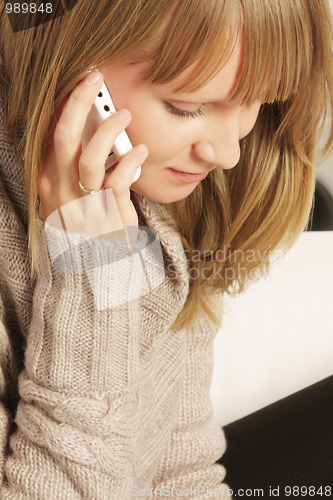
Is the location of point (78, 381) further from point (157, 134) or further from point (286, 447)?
point (286, 447)

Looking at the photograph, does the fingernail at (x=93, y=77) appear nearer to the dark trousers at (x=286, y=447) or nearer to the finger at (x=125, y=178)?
the finger at (x=125, y=178)

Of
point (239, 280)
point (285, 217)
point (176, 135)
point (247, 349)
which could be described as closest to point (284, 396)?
point (247, 349)

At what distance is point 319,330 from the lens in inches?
42.2

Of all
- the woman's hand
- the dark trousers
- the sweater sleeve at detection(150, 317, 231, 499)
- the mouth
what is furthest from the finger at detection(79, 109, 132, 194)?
the dark trousers

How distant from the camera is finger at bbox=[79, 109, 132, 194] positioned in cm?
59

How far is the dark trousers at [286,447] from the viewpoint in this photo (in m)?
0.93

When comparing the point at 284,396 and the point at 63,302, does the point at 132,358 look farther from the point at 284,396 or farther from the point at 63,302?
the point at 284,396

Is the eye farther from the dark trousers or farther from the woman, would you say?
the dark trousers

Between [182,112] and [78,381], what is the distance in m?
0.38

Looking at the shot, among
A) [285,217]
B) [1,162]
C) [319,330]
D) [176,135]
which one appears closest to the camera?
[176,135]

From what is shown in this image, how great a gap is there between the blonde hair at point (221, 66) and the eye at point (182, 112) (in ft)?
0.12

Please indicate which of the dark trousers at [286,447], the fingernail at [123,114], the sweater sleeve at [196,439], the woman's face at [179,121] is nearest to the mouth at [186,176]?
the woman's face at [179,121]

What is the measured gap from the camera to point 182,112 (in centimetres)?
59

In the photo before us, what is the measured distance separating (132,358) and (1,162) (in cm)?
34
